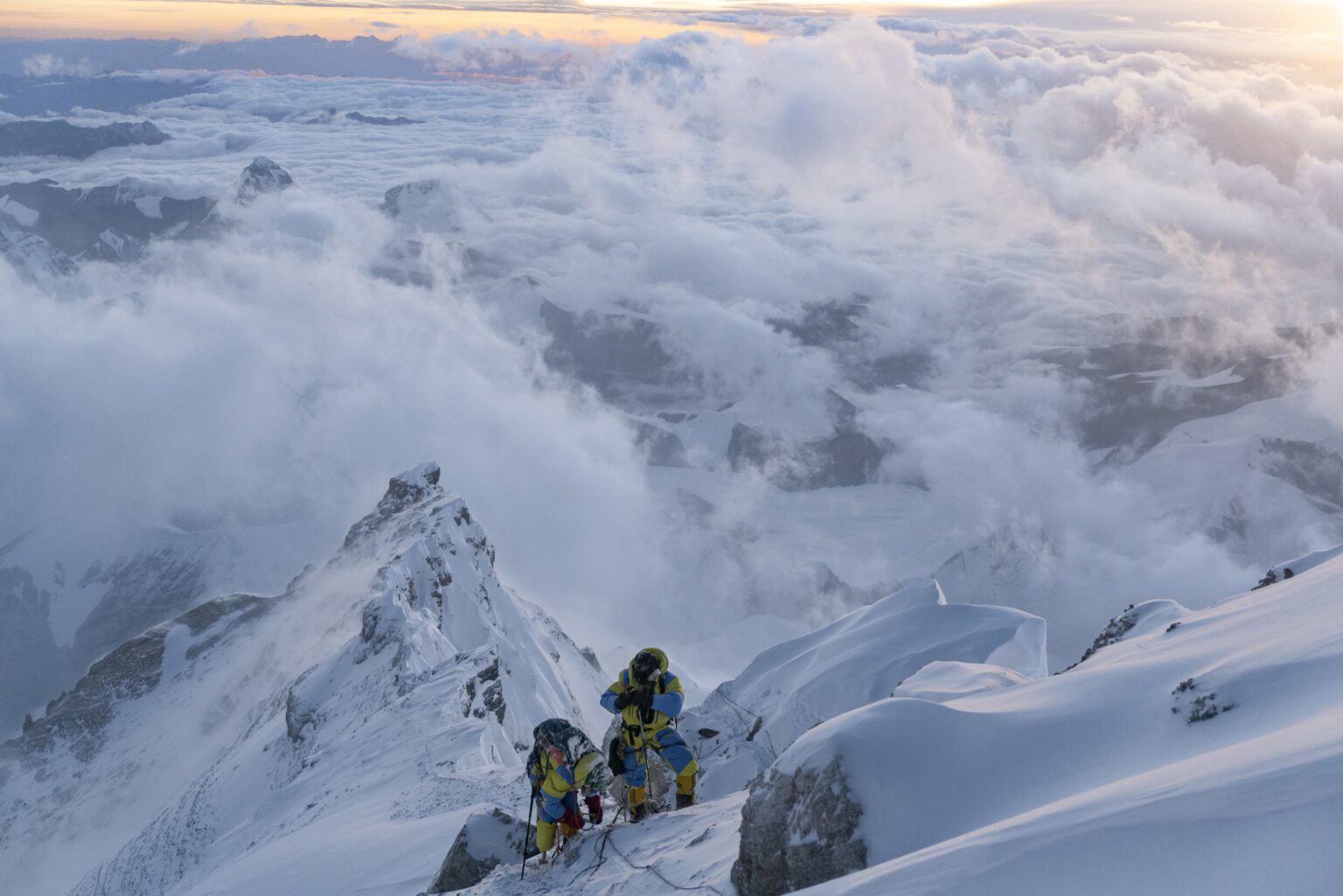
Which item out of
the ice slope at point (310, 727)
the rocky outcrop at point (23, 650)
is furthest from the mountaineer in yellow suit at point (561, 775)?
the rocky outcrop at point (23, 650)

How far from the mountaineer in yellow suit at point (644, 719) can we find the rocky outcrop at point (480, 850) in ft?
7.39

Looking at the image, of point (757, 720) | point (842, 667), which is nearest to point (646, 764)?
point (757, 720)

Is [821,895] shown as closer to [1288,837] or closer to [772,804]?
[772,804]

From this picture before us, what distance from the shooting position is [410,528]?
89.6 meters

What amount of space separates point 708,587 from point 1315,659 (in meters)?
169

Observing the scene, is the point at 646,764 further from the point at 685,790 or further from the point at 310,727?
the point at 310,727

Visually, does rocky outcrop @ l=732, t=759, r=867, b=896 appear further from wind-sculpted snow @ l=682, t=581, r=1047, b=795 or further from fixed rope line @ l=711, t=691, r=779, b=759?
wind-sculpted snow @ l=682, t=581, r=1047, b=795

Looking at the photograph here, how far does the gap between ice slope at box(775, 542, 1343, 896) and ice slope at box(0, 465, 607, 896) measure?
42.7ft

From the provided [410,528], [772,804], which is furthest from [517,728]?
[772,804]

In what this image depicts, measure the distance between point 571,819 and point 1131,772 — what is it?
9.47 m

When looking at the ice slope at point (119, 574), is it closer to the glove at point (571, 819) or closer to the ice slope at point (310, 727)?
the ice slope at point (310, 727)

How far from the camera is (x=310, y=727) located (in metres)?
51.6

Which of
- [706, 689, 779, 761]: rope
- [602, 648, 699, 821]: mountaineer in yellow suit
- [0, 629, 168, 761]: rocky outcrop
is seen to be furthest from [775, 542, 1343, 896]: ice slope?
[0, 629, 168, 761]: rocky outcrop

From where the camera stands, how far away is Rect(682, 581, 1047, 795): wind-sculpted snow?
92.6 ft
